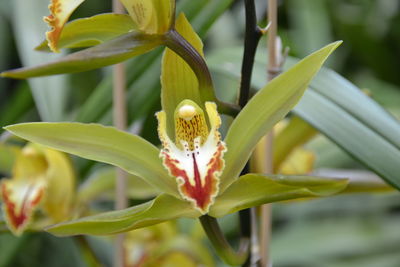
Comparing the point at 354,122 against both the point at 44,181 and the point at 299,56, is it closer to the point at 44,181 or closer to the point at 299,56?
the point at 44,181

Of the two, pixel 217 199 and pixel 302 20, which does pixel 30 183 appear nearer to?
pixel 217 199

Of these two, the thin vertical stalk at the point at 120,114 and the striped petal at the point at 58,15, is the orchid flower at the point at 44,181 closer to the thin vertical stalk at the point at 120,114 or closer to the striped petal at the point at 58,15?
the thin vertical stalk at the point at 120,114

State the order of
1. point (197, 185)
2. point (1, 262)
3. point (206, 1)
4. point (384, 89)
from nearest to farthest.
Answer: point (197, 185) → point (206, 1) → point (1, 262) → point (384, 89)

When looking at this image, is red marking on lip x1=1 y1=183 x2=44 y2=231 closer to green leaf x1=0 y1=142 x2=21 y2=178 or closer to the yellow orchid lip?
green leaf x1=0 y1=142 x2=21 y2=178

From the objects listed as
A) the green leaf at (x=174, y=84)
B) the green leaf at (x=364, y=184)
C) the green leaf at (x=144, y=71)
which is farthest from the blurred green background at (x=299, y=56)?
the green leaf at (x=174, y=84)

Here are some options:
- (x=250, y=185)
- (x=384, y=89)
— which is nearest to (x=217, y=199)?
(x=250, y=185)

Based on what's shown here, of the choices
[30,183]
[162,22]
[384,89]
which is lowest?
[384,89]

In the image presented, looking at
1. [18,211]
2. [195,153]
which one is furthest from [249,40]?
[18,211]
